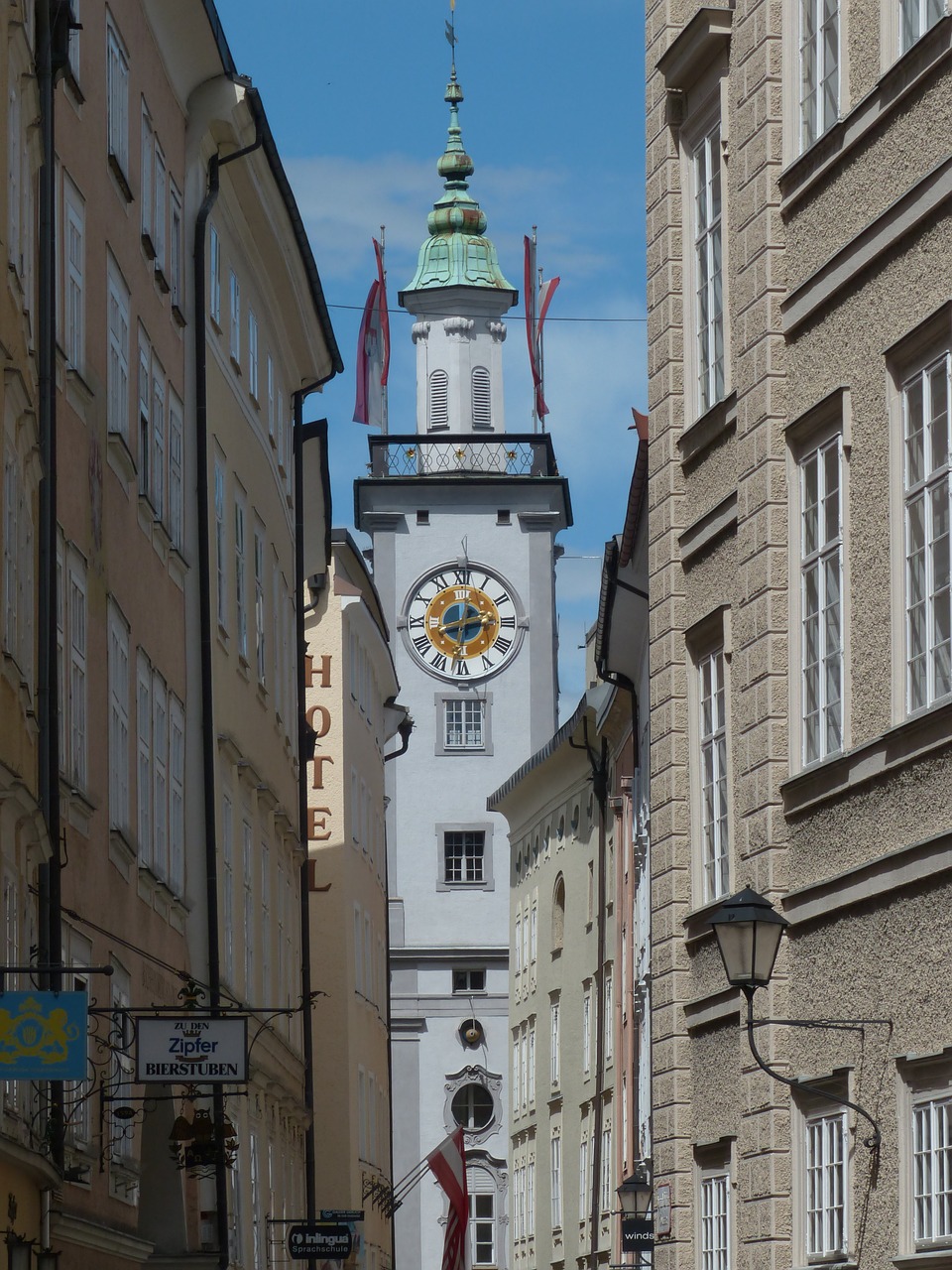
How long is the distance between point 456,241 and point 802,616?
67411mm

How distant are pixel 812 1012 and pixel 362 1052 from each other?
104 feet

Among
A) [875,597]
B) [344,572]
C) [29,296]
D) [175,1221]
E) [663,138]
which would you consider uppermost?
[344,572]

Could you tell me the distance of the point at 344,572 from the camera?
46094mm

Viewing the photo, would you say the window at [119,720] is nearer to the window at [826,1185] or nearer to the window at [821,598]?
the window at [821,598]

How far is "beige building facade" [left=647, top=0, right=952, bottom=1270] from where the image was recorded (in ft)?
39.2

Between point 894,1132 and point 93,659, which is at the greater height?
point 93,659

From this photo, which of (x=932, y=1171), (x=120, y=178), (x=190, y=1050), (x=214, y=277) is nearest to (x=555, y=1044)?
(x=214, y=277)

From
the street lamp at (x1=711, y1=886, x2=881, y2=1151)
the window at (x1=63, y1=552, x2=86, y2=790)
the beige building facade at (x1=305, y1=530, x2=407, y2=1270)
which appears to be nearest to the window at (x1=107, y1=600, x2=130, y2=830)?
the window at (x1=63, y1=552, x2=86, y2=790)

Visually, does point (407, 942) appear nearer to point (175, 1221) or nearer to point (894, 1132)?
point (175, 1221)

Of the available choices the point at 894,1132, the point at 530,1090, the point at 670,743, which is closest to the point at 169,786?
the point at 670,743

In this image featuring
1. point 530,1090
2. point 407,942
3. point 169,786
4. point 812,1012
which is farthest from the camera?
point 407,942

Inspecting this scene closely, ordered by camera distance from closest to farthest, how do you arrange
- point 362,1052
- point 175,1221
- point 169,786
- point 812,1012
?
point 812,1012
point 175,1221
point 169,786
point 362,1052

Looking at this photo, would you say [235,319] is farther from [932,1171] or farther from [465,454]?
[465,454]

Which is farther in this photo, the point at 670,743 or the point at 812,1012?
the point at 670,743
